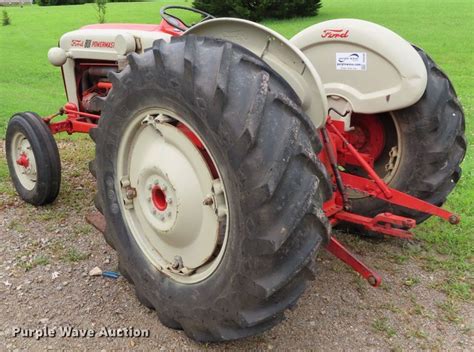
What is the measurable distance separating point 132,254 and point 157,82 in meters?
0.94

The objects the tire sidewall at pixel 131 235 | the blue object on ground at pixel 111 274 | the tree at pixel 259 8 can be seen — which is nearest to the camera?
the tire sidewall at pixel 131 235

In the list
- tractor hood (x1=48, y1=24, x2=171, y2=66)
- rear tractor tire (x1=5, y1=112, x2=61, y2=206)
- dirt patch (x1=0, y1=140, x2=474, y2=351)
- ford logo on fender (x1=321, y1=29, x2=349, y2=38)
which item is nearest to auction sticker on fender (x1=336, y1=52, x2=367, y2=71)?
ford logo on fender (x1=321, y1=29, x2=349, y2=38)

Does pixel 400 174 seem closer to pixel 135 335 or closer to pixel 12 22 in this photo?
pixel 135 335

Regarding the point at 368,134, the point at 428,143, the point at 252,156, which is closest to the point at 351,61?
the point at 368,134

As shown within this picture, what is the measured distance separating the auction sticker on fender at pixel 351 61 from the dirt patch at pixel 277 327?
1.19 meters

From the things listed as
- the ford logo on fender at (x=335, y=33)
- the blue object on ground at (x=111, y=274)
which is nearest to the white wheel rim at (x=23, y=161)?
the blue object on ground at (x=111, y=274)

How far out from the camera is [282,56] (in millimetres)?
2238

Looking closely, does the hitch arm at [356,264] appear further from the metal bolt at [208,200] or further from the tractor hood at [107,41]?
the tractor hood at [107,41]

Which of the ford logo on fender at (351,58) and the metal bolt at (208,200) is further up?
the ford logo on fender at (351,58)

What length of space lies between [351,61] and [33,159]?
Answer: 8.27 feet

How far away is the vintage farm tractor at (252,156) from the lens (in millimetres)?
1844

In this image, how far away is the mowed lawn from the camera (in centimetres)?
339

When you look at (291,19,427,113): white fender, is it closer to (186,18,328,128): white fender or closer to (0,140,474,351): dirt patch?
(186,18,328,128): white fender

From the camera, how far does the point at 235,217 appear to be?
1.93m
